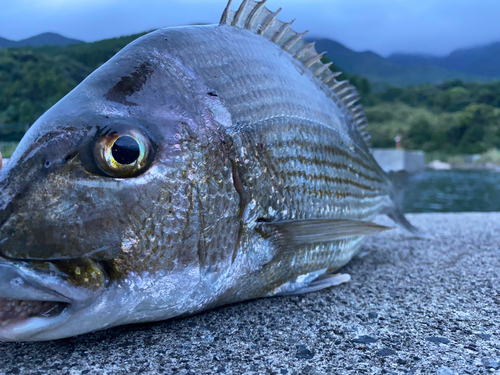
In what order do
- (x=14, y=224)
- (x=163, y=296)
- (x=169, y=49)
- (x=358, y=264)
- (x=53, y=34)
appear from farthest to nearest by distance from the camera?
(x=53, y=34) → (x=358, y=264) → (x=169, y=49) → (x=163, y=296) → (x=14, y=224)

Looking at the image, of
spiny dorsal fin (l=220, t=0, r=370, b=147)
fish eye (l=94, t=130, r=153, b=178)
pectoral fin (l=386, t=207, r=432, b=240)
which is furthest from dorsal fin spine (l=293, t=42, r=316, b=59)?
pectoral fin (l=386, t=207, r=432, b=240)

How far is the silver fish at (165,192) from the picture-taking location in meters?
0.94

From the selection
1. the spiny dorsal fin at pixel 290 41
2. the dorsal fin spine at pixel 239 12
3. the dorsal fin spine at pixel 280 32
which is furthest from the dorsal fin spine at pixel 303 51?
the dorsal fin spine at pixel 239 12

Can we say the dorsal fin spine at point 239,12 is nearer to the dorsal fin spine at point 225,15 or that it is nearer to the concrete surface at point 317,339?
the dorsal fin spine at point 225,15

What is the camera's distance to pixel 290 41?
1911 millimetres

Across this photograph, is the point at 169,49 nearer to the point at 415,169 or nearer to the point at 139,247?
the point at 139,247

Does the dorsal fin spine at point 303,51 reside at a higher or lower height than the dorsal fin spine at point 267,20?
lower

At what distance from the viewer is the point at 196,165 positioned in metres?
1.11

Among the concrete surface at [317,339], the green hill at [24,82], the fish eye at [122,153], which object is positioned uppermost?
the green hill at [24,82]

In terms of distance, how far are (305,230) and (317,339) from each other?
416mm

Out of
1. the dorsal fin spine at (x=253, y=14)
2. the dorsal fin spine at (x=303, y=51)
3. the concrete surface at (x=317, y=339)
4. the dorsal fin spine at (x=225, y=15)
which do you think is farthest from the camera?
the dorsal fin spine at (x=303, y=51)

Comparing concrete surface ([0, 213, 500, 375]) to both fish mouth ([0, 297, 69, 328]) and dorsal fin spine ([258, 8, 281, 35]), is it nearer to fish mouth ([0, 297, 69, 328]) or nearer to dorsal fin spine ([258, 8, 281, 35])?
fish mouth ([0, 297, 69, 328])

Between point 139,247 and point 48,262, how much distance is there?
23 centimetres

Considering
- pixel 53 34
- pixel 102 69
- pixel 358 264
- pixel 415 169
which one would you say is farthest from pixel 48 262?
pixel 415 169
